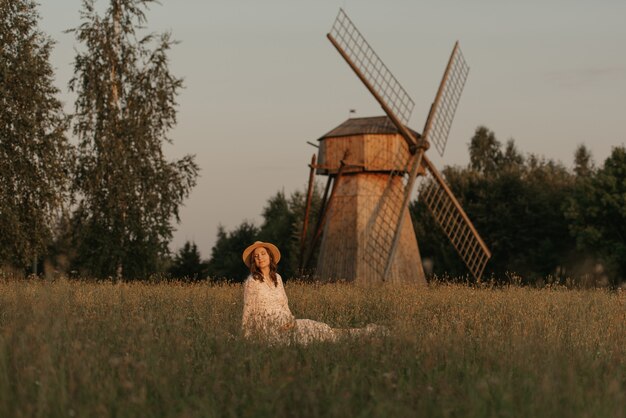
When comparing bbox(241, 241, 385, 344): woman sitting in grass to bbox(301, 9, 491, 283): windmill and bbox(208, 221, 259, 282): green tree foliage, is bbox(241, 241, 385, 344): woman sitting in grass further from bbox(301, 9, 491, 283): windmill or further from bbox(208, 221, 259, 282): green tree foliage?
bbox(208, 221, 259, 282): green tree foliage

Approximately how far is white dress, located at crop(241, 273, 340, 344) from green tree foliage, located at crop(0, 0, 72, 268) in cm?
1408

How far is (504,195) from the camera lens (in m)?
38.6

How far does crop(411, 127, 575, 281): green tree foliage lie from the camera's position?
36.6m

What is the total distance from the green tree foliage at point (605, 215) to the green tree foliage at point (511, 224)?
3.96 ft

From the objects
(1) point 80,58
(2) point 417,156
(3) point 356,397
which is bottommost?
(3) point 356,397

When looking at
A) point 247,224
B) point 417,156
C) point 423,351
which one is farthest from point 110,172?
point 247,224

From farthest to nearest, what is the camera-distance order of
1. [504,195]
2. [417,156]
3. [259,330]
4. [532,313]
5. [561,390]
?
[504,195] < [417,156] < [532,313] < [259,330] < [561,390]

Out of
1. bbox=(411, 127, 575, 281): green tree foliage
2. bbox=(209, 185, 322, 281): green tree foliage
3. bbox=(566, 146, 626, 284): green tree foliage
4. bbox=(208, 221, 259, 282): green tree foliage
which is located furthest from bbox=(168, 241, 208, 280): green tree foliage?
bbox=(566, 146, 626, 284): green tree foliage

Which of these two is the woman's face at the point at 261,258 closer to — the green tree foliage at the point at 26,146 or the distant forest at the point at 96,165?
the distant forest at the point at 96,165

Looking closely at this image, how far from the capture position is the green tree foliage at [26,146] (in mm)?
22188

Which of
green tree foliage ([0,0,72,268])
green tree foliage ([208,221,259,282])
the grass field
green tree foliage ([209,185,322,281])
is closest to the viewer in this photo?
the grass field

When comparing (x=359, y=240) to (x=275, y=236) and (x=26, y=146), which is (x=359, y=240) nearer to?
(x=26, y=146)

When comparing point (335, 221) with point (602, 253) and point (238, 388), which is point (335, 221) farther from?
point (238, 388)

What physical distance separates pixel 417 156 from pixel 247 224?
33315 millimetres
